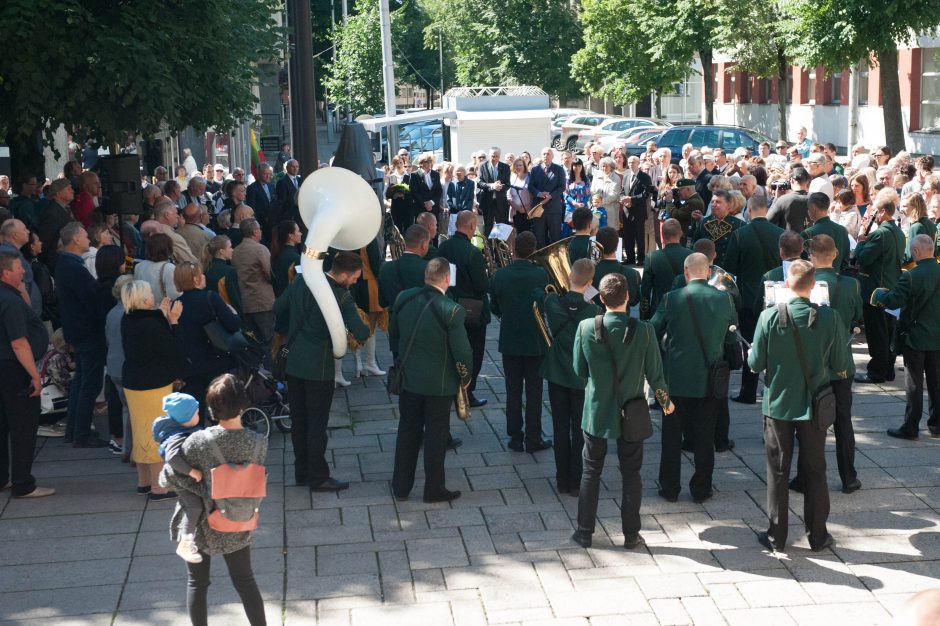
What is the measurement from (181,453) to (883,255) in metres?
7.10

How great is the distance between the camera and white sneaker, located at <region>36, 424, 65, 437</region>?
31.9ft

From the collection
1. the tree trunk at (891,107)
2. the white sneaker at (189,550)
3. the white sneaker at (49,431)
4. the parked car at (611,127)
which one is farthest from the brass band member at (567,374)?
the parked car at (611,127)

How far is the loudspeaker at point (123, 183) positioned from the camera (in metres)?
11.9

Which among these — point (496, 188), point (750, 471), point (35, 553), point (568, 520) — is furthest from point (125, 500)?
point (496, 188)

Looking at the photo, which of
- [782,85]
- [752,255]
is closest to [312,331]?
[752,255]

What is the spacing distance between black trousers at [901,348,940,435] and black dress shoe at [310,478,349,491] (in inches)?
174

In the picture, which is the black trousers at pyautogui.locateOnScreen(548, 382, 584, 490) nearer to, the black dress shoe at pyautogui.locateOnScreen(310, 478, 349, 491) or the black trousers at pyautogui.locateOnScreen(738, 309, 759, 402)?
the black dress shoe at pyautogui.locateOnScreen(310, 478, 349, 491)

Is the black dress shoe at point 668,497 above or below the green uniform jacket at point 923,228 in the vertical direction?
below

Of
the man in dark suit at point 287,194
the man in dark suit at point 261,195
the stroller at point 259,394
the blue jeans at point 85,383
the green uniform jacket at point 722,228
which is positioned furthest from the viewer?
the man in dark suit at point 261,195

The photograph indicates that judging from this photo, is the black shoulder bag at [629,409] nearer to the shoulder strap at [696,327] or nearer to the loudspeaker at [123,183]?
the shoulder strap at [696,327]

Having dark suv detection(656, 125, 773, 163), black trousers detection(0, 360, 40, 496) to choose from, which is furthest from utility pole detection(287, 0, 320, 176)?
dark suv detection(656, 125, 773, 163)

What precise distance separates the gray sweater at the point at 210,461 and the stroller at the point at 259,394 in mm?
3446

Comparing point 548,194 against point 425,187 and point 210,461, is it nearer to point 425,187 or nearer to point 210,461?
point 425,187

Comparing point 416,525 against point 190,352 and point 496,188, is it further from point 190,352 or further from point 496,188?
point 496,188
